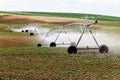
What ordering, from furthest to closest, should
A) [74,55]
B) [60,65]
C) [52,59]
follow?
[74,55] → [52,59] → [60,65]

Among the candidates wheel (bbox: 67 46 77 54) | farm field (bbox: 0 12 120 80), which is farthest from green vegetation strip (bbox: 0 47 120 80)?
wheel (bbox: 67 46 77 54)

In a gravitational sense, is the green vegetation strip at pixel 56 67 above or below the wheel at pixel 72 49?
above

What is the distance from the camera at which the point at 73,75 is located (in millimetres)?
25266

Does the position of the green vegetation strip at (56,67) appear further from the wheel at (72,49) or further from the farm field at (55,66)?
the wheel at (72,49)

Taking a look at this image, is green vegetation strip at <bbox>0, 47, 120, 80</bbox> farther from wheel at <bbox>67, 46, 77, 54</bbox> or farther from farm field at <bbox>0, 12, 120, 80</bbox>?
wheel at <bbox>67, 46, 77, 54</bbox>

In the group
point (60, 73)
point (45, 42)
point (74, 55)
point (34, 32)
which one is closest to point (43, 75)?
point (60, 73)

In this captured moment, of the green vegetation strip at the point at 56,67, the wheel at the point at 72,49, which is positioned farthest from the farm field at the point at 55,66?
the wheel at the point at 72,49

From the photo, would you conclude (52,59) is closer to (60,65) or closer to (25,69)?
(60,65)

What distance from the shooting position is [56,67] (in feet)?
94.5

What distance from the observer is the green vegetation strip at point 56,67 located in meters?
24.9

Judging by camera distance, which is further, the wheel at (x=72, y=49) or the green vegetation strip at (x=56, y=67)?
the wheel at (x=72, y=49)

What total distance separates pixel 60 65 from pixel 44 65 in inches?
50.2

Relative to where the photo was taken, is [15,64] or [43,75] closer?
[43,75]

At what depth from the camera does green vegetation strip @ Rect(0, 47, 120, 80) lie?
81.7 feet
